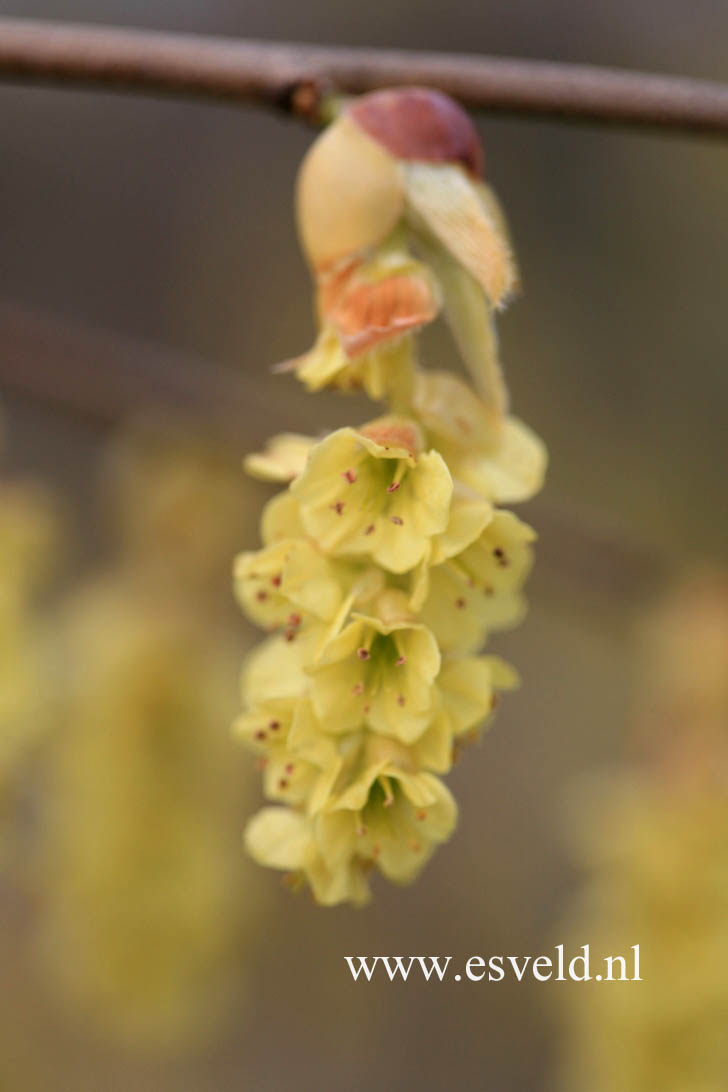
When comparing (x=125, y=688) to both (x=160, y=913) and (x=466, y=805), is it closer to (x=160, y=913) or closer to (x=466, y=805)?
(x=160, y=913)

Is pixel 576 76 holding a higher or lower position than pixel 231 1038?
higher

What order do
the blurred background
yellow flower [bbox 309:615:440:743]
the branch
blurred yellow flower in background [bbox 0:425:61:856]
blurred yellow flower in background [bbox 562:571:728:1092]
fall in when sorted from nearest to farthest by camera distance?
1. yellow flower [bbox 309:615:440:743]
2. the branch
3. blurred yellow flower in background [bbox 0:425:61:856]
4. blurred yellow flower in background [bbox 562:571:728:1092]
5. the blurred background

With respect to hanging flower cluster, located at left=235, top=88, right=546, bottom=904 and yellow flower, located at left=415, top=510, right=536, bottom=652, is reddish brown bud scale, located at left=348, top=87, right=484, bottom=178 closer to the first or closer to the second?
hanging flower cluster, located at left=235, top=88, right=546, bottom=904

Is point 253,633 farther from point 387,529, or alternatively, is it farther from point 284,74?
point 387,529

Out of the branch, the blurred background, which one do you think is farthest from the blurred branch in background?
the branch

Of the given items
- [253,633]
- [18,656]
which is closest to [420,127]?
[18,656]

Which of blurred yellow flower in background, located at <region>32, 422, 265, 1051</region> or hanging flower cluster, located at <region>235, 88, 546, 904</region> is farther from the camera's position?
blurred yellow flower in background, located at <region>32, 422, 265, 1051</region>

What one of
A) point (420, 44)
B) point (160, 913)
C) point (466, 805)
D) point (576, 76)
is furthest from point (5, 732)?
point (420, 44)
